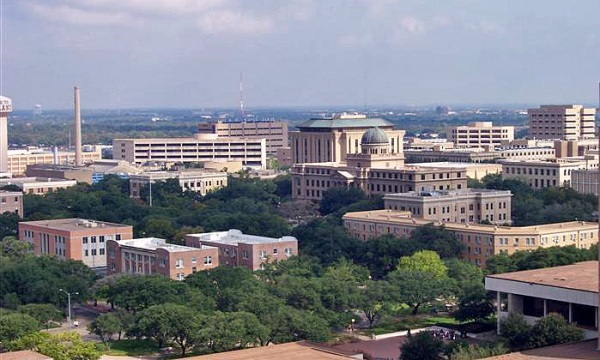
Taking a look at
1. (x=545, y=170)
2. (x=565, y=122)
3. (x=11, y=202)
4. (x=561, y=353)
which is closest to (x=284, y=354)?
(x=561, y=353)

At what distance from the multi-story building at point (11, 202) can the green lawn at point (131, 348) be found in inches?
1770

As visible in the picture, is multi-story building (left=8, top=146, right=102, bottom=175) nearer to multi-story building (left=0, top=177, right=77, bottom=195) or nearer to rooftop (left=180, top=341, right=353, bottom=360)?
multi-story building (left=0, top=177, right=77, bottom=195)

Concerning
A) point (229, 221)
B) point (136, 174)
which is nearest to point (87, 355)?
point (229, 221)

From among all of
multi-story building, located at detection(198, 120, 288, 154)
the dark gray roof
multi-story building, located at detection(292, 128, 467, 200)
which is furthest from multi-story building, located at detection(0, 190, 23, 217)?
multi-story building, located at detection(198, 120, 288, 154)

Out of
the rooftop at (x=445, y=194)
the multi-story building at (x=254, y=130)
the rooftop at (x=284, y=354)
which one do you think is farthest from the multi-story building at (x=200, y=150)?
the rooftop at (x=284, y=354)

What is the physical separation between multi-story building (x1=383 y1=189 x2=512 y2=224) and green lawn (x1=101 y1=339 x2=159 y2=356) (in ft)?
117

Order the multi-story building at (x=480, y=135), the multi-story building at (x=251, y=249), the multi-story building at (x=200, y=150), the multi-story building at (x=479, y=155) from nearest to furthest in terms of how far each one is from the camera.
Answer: the multi-story building at (x=251, y=249) → the multi-story building at (x=479, y=155) → the multi-story building at (x=200, y=150) → the multi-story building at (x=480, y=135)

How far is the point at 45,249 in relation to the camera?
3105 inches

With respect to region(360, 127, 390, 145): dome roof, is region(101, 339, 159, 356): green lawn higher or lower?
lower

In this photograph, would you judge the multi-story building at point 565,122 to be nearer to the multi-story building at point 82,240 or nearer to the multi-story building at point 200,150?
the multi-story building at point 200,150

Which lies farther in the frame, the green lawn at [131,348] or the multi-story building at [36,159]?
the multi-story building at [36,159]

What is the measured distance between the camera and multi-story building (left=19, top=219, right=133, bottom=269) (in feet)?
249

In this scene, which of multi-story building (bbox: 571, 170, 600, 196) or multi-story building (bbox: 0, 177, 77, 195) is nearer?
multi-story building (bbox: 571, 170, 600, 196)

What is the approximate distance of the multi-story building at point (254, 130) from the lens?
185000 mm
